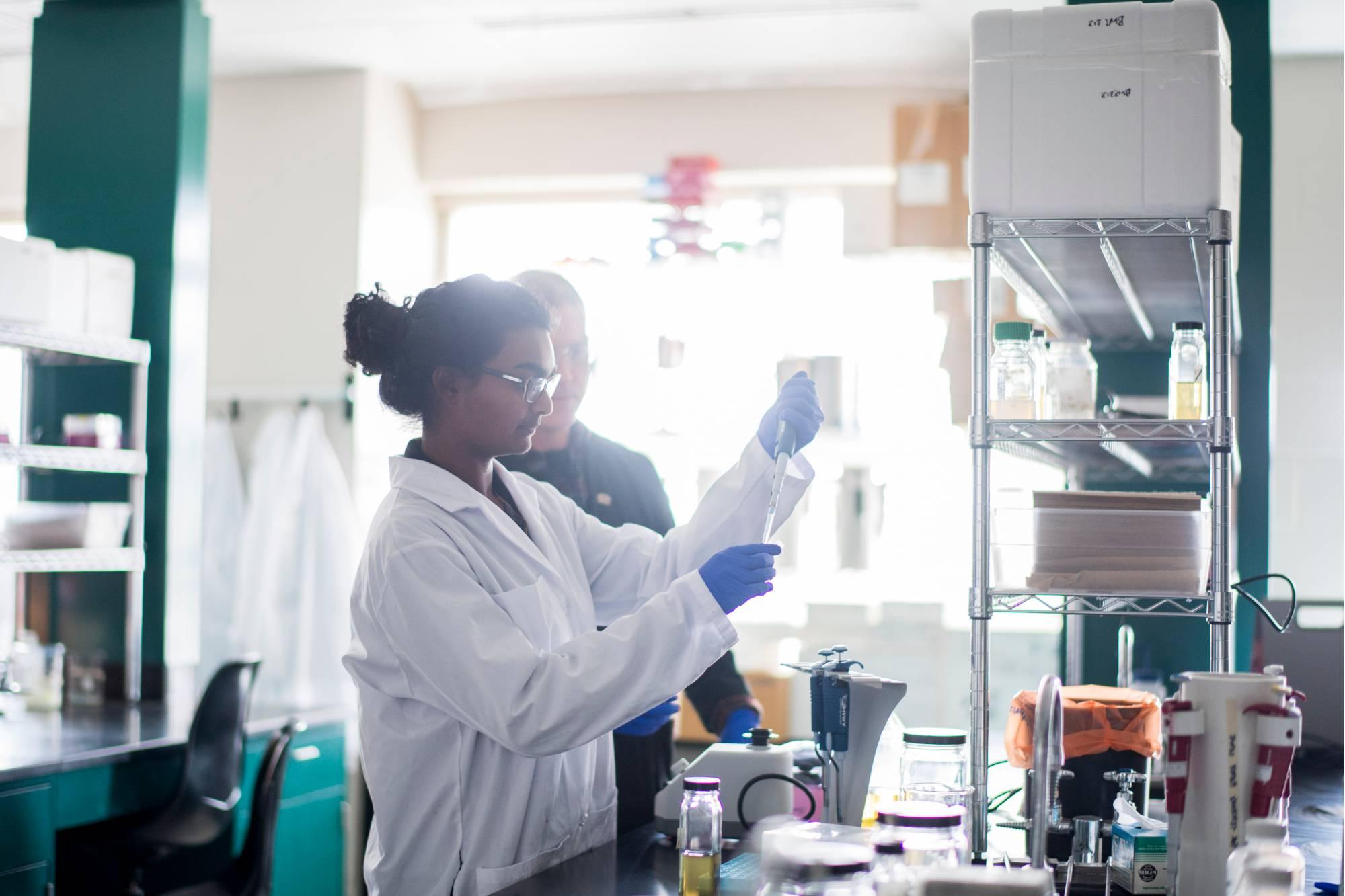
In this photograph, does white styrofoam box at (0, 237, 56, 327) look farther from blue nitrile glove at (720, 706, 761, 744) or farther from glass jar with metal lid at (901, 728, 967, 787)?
glass jar with metal lid at (901, 728, 967, 787)

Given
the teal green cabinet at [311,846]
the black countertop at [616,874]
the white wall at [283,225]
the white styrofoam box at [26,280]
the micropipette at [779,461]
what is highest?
the white wall at [283,225]

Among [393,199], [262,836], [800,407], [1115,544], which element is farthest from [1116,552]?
[393,199]

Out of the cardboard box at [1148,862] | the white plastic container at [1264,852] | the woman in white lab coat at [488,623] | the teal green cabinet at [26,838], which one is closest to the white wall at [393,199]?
the teal green cabinet at [26,838]

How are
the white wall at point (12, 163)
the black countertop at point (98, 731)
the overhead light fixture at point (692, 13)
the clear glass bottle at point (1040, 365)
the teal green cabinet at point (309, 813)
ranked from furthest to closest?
the white wall at point (12, 163) → the overhead light fixture at point (692, 13) → the teal green cabinet at point (309, 813) → the black countertop at point (98, 731) → the clear glass bottle at point (1040, 365)

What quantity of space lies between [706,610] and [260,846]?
195cm

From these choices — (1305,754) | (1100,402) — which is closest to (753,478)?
(1100,402)

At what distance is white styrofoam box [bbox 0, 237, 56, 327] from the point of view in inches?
130

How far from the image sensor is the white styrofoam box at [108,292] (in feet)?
12.1

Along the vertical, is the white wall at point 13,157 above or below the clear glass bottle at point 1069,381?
above

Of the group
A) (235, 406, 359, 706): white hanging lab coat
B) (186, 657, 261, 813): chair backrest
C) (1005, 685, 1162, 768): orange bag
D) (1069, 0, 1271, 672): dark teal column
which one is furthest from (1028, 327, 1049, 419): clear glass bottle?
(235, 406, 359, 706): white hanging lab coat

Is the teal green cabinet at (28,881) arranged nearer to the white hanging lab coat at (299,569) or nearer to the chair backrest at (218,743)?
the chair backrest at (218,743)

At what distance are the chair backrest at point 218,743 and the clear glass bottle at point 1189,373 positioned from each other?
231 cm

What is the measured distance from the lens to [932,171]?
4.45 metres

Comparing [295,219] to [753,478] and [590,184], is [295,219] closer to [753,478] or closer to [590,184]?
[590,184]
